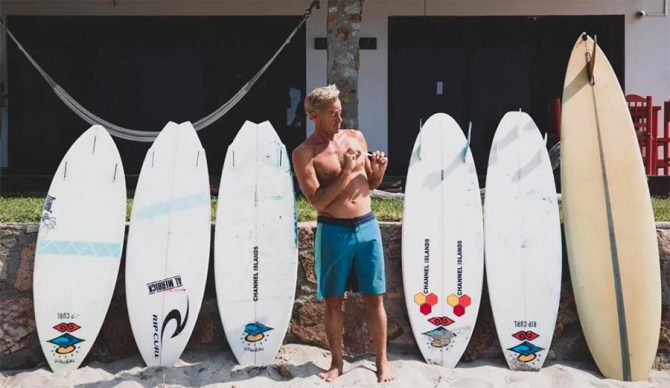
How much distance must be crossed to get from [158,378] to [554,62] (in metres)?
5.30

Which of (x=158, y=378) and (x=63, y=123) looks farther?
(x=63, y=123)

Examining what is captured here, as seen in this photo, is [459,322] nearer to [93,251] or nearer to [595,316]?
[595,316]

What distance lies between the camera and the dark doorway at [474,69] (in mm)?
6898

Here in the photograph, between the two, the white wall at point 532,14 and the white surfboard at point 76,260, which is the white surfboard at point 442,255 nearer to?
the white surfboard at point 76,260

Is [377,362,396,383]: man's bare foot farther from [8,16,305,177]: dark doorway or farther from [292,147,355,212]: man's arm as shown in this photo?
[8,16,305,177]: dark doorway

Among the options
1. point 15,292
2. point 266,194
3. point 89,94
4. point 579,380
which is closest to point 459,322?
point 579,380

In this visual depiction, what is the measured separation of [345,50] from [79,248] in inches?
91.7

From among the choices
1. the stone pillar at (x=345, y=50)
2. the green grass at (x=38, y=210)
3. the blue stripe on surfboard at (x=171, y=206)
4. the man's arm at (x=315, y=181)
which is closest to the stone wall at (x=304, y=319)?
the green grass at (x=38, y=210)

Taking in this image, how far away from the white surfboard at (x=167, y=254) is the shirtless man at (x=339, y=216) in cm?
69

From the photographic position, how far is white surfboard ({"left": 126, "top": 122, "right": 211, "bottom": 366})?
3.11 m

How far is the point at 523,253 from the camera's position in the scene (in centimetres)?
320

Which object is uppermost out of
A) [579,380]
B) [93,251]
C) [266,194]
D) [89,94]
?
[89,94]

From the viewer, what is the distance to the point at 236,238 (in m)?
3.19

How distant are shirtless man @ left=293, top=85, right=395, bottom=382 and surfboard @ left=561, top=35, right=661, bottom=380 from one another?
1.02 m
